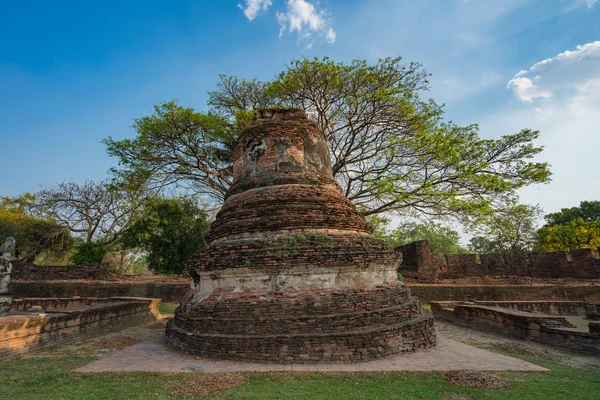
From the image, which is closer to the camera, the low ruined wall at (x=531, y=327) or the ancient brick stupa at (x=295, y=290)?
the ancient brick stupa at (x=295, y=290)

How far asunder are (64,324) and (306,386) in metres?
5.99

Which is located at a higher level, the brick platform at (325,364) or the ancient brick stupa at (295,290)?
the ancient brick stupa at (295,290)

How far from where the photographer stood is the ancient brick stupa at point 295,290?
517 centimetres

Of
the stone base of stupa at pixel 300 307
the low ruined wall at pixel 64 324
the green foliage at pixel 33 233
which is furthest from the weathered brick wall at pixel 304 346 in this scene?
the green foliage at pixel 33 233

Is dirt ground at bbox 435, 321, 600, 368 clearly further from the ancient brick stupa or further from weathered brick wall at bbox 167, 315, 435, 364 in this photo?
weathered brick wall at bbox 167, 315, 435, 364

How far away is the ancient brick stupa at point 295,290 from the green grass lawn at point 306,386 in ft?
2.58

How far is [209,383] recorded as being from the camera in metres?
4.03

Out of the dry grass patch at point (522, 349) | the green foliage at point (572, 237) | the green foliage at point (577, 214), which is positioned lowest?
the dry grass patch at point (522, 349)

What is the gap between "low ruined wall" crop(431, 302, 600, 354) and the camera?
6.23 m

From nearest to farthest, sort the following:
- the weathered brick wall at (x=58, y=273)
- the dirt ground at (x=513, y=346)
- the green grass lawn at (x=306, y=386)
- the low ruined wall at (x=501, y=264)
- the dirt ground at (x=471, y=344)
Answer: the green grass lawn at (x=306, y=386) → the dirt ground at (x=513, y=346) → the dirt ground at (x=471, y=344) → the weathered brick wall at (x=58, y=273) → the low ruined wall at (x=501, y=264)

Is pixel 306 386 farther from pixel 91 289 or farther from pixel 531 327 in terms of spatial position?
pixel 91 289

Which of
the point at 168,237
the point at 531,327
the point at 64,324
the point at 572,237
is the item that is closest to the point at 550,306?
the point at 531,327

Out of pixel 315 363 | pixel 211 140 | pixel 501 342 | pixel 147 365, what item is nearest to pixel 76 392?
pixel 147 365

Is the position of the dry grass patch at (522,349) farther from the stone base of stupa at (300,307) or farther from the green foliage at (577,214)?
the green foliage at (577,214)
